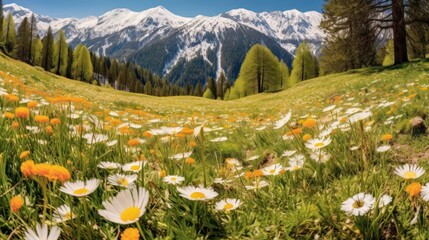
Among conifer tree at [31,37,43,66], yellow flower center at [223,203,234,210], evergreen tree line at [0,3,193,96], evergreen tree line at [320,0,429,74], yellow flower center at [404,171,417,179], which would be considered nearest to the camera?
yellow flower center at [404,171,417,179]

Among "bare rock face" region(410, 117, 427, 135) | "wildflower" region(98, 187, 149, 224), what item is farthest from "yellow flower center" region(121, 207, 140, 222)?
"bare rock face" region(410, 117, 427, 135)

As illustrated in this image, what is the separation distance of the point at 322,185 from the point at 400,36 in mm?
26993

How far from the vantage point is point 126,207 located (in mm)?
1506

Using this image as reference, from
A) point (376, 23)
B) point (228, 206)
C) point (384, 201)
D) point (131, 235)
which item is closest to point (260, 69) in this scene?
point (376, 23)

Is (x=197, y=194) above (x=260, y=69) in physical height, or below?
below

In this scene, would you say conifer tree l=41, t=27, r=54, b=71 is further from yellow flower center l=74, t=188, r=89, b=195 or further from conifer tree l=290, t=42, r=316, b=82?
yellow flower center l=74, t=188, r=89, b=195

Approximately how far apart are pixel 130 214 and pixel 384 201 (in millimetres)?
1274

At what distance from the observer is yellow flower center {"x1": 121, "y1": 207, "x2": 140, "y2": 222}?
1407mm

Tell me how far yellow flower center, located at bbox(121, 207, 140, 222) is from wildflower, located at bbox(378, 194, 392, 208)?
124 cm

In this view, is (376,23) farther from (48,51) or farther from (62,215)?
(48,51)

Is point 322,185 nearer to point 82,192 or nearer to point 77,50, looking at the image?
point 82,192

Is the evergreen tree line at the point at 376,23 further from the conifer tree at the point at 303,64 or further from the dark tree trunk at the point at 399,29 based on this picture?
the conifer tree at the point at 303,64

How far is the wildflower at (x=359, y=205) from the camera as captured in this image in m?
1.60

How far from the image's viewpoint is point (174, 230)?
1.77 meters
